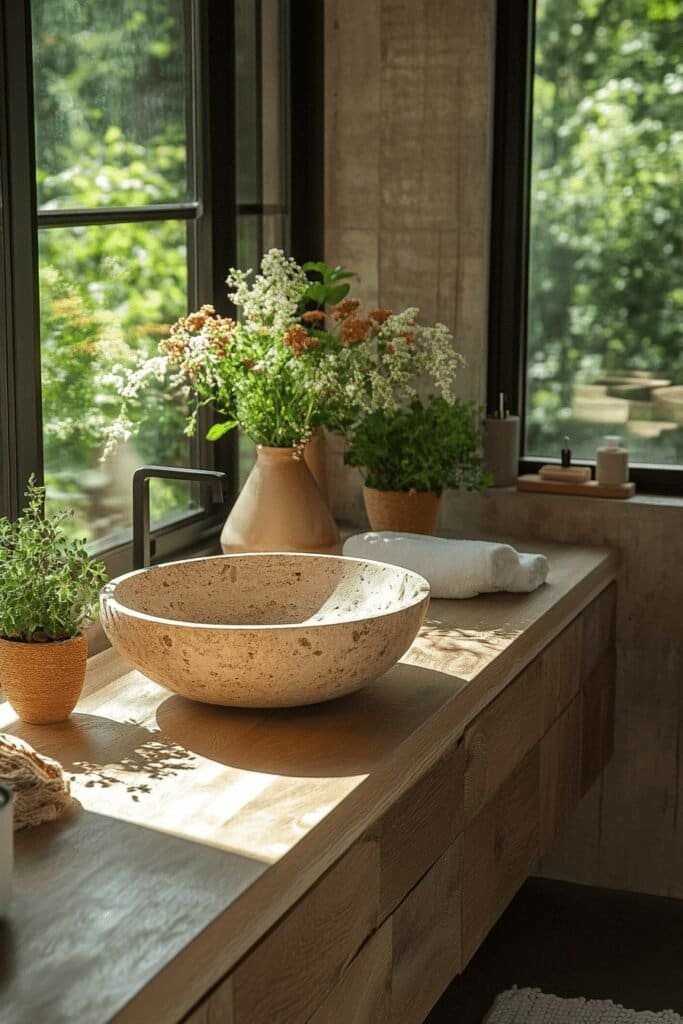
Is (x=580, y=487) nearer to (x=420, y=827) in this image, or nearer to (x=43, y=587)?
(x=420, y=827)

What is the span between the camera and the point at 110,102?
7.22 ft

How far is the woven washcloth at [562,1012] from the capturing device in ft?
7.82

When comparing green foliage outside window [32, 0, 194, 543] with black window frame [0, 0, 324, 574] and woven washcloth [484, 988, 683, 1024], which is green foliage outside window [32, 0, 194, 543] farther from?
woven washcloth [484, 988, 683, 1024]

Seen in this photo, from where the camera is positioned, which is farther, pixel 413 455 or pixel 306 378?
pixel 413 455

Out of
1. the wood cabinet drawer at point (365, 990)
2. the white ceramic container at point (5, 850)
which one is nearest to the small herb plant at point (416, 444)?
the wood cabinet drawer at point (365, 990)

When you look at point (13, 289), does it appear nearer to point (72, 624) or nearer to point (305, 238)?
point (72, 624)

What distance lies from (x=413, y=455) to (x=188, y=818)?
1.20 metres

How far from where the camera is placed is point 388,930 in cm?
160

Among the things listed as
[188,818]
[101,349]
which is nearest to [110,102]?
[101,349]

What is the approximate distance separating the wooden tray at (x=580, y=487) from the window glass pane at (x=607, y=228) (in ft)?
0.49

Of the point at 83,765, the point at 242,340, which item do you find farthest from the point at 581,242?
the point at 83,765

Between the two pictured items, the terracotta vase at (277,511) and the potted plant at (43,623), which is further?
the terracotta vase at (277,511)

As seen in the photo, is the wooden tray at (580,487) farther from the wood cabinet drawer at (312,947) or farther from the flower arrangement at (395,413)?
the wood cabinet drawer at (312,947)

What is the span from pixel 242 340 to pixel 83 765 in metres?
0.93
